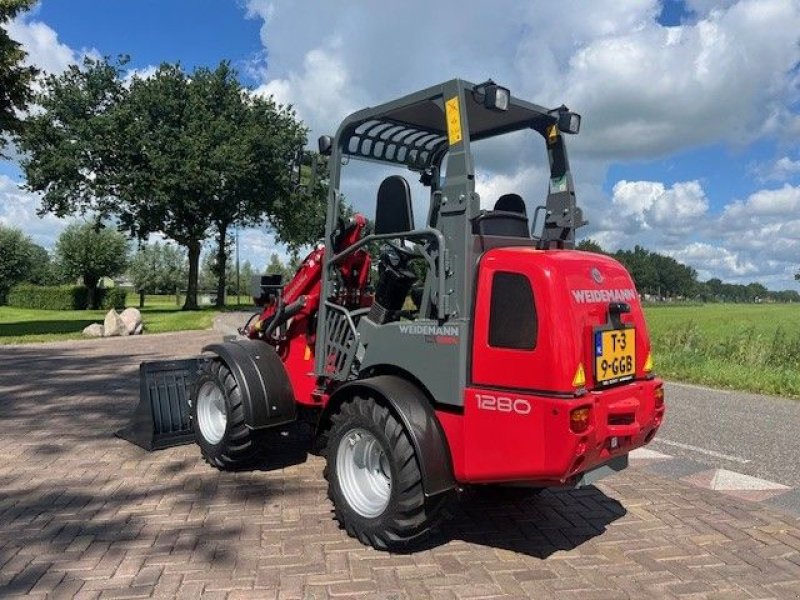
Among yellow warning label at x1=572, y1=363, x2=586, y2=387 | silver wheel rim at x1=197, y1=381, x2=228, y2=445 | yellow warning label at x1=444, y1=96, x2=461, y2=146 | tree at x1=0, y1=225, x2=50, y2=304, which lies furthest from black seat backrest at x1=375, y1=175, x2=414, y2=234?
tree at x1=0, y1=225, x2=50, y2=304

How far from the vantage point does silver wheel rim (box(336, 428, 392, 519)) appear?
413 cm

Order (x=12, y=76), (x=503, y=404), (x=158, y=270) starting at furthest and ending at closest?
(x=158, y=270)
(x=12, y=76)
(x=503, y=404)

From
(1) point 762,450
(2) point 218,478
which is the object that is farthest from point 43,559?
(1) point 762,450

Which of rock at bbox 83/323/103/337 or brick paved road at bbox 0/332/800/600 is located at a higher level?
rock at bbox 83/323/103/337

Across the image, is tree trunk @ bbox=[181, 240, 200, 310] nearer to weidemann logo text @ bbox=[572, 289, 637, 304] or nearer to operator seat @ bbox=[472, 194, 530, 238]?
operator seat @ bbox=[472, 194, 530, 238]

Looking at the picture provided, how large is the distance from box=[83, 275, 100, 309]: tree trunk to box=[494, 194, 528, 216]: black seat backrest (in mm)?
A: 43767

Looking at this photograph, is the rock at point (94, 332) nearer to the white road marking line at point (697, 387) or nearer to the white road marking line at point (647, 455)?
the white road marking line at point (697, 387)

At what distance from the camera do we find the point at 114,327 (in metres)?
20.1

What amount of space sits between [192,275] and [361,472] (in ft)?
118

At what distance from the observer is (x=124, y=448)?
245 inches

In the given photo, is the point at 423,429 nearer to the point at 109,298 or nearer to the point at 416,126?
the point at 416,126

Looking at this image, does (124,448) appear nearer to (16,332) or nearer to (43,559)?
(43,559)

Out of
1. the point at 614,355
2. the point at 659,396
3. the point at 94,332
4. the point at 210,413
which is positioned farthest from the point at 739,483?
the point at 94,332

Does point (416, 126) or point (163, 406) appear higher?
point (416, 126)
